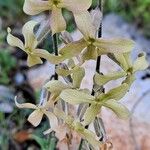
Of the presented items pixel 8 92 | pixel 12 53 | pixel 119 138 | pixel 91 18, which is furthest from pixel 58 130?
pixel 12 53

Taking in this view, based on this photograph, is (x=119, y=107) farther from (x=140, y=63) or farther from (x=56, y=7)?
(x=56, y=7)

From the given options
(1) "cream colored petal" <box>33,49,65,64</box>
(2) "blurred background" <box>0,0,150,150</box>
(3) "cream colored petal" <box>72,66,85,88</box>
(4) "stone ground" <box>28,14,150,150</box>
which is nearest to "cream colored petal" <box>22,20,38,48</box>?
(1) "cream colored petal" <box>33,49,65,64</box>

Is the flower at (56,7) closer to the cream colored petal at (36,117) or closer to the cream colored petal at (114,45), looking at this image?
the cream colored petal at (114,45)

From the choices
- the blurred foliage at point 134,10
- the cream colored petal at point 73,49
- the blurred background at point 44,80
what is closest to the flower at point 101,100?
the cream colored petal at point 73,49

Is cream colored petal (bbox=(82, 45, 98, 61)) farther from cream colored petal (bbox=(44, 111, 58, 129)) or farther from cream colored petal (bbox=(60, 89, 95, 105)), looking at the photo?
cream colored petal (bbox=(44, 111, 58, 129))

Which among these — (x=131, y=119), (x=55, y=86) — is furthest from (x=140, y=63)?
(x=131, y=119)

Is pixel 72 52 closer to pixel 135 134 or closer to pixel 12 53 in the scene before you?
pixel 135 134
